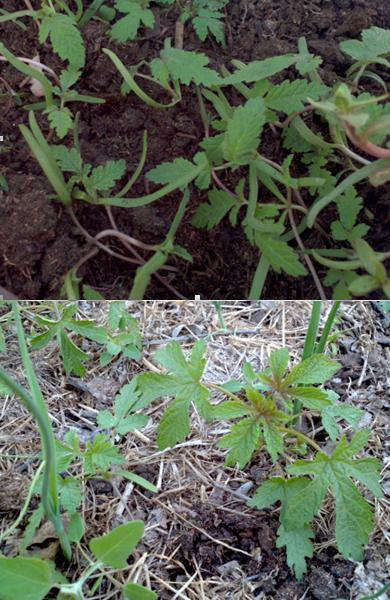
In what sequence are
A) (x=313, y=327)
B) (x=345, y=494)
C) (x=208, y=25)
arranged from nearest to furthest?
(x=345, y=494) → (x=313, y=327) → (x=208, y=25)

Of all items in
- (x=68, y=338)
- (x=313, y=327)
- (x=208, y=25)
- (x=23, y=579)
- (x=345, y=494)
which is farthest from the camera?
(x=208, y=25)

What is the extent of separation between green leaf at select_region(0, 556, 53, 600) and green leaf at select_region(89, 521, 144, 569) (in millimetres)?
70

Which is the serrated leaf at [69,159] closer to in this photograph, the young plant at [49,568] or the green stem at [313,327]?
the green stem at [313,327]

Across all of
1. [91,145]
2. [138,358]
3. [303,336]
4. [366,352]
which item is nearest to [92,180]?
[91,145]

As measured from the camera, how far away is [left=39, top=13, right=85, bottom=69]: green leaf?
1.40 metres

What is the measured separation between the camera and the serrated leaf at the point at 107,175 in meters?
1.38

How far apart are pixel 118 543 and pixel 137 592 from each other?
0.08 metres

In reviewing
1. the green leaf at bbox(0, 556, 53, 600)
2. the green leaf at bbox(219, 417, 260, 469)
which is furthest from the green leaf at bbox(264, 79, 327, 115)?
the green leaf at bbox(0, 556, 53, 600)

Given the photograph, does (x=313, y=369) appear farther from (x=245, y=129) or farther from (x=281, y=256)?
(x=245, y=129)

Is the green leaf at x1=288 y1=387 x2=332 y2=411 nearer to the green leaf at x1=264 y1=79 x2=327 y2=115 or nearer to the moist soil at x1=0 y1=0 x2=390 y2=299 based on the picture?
the moist soil at x1=0 y1=0 x2=390 y2=299

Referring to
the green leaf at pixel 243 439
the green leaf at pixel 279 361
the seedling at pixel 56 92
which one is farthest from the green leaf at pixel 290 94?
the green leaf at pixel 243 439

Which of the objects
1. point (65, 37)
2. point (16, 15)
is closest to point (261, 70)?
point (65, 37)

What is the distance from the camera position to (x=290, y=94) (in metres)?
1.32

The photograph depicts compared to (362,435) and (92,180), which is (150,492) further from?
(92,180)
